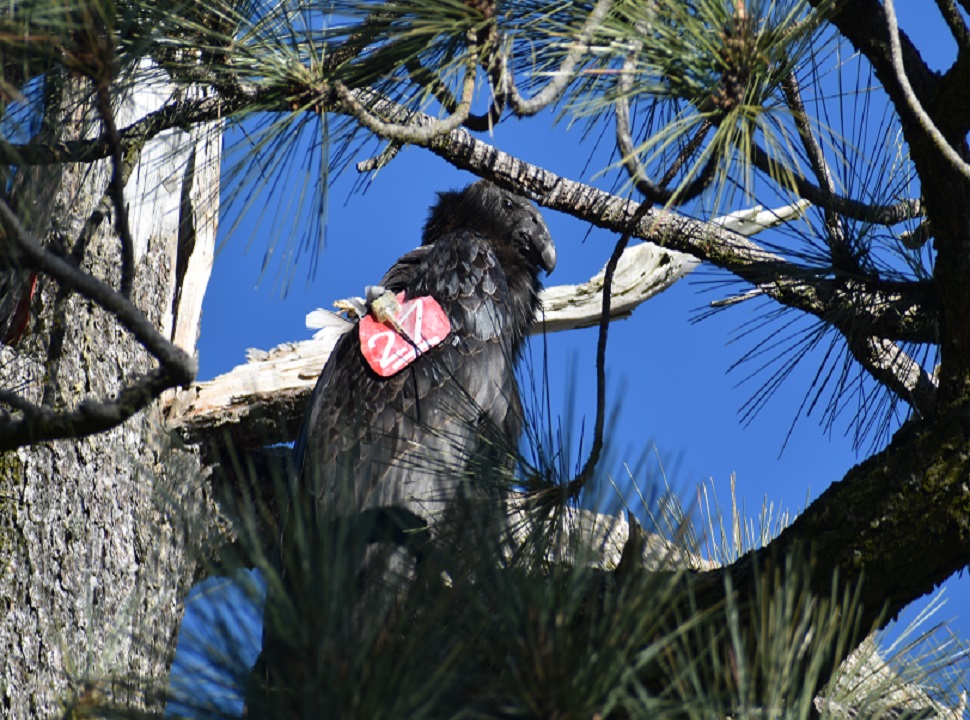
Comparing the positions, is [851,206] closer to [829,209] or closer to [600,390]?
[829,209]

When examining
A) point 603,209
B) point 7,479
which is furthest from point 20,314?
point 603,209

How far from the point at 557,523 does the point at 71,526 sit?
2.59 meters

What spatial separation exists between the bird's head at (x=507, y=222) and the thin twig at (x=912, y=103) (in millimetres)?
2542

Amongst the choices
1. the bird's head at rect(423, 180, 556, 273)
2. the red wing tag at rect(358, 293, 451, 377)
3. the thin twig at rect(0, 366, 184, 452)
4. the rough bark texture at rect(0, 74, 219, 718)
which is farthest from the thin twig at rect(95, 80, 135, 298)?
the bird's head at rect(423, 180, 556, 273)

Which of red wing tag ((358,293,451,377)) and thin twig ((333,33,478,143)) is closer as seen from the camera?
thin twig ((333,33,478,143))

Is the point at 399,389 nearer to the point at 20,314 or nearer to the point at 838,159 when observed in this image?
the point at 20,314

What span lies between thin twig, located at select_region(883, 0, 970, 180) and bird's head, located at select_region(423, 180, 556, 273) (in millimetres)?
2542

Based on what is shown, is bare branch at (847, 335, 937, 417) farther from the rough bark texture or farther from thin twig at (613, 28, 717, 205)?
the rough bark texture

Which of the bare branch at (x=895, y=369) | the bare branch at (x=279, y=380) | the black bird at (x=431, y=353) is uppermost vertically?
the bare branch at (x=279, y=380)

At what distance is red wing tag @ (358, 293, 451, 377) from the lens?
3.44m

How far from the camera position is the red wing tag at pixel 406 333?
3.44m

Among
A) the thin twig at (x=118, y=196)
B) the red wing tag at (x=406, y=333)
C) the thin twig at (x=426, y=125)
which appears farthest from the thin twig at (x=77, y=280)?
A: the red wing tag at (x=406, y=333)

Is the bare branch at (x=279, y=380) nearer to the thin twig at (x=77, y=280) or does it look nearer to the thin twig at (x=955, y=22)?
the thin twig at (x=955, y=22)

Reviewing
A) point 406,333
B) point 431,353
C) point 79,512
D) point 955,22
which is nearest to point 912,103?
point 955,22
